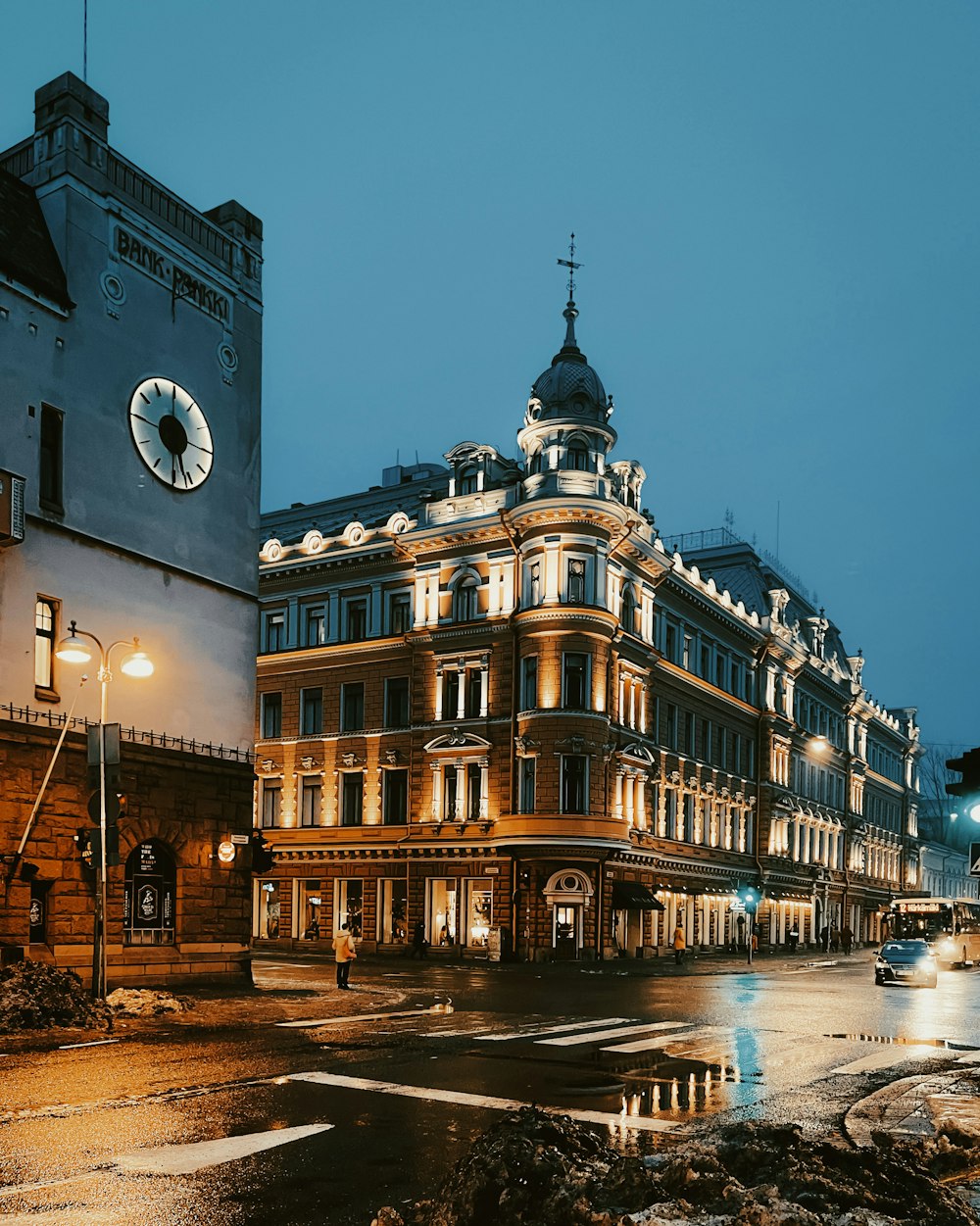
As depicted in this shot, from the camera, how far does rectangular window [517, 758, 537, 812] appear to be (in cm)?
5034

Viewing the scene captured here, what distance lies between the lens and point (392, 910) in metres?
55.1

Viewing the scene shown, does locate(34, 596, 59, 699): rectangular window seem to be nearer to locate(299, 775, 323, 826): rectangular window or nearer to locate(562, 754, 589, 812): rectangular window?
locate(562, 754, 589, 812): rectangular window

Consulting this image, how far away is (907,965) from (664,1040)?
72.8ft

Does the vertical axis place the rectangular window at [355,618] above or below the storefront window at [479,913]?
above

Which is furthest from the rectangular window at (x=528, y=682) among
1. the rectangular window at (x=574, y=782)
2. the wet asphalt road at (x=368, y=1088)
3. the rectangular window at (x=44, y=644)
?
the rectangular window at (x=44, y=644)

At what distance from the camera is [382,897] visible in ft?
182

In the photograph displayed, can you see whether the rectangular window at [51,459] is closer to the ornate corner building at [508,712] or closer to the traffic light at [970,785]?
the traffic light at [970,785]

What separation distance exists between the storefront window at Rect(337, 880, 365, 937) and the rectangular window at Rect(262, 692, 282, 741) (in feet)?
27.0

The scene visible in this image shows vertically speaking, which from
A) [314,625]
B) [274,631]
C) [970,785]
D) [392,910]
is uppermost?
[314,625]

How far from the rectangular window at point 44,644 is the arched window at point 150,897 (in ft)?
14.4

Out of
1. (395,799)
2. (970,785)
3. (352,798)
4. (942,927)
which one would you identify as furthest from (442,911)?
(970,785)

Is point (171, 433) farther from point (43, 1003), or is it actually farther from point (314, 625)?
point (314, 625)

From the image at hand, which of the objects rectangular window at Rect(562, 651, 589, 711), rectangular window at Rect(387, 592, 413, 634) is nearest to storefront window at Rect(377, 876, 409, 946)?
rectangular window at Rect(387, 592, 413, 634)

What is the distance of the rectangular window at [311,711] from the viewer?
59.4 meters
